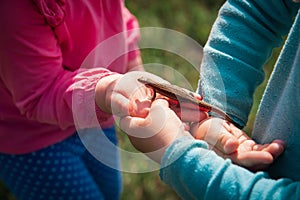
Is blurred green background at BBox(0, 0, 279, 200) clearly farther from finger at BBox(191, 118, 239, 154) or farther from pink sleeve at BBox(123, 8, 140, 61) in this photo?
finger at BBox(191, 118, 239, 154)

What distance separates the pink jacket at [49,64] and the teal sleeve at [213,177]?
0.89 feet

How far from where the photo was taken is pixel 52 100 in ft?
3.48

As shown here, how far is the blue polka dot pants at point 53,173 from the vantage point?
1213 mm

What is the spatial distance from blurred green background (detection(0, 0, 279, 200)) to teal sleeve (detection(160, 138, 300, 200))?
102 cm

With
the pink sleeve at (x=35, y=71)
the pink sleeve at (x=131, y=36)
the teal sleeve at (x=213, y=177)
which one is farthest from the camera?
the pink sleeve at (x=131, y=36)

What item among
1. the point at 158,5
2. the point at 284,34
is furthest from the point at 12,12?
the point at 158,5

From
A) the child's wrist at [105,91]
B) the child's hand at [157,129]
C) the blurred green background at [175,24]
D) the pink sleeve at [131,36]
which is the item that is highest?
the child's hand at [157,129]

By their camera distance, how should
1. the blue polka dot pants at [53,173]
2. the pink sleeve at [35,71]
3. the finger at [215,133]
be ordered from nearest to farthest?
the finger at [215,133] → the pink sleeve at [35,71] → the blue polka dot pants at [53,173]

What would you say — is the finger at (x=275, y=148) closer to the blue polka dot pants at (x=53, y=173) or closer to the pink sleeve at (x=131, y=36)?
the blue polka dot pants at (x=53, y=173)

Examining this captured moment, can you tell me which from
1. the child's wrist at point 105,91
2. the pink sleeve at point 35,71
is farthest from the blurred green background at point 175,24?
the child's wrist at point 105,91

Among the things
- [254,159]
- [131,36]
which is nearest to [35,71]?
[131,36]

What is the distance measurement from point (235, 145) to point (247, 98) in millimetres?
154

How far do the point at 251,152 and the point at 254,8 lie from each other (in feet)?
0.90

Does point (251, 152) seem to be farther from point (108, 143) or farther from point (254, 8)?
point (108, 143)
